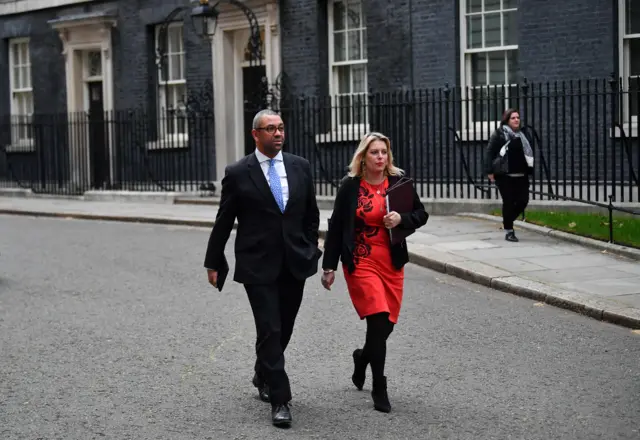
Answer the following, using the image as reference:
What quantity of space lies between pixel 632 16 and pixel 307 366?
11.6 metres

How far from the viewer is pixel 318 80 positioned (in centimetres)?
2203

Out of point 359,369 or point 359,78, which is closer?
point 359,369

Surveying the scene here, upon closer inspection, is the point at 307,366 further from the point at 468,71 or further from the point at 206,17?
the point at 206,17

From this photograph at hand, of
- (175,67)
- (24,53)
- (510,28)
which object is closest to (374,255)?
(510,28)

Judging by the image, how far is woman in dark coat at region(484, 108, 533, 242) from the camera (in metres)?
14.5

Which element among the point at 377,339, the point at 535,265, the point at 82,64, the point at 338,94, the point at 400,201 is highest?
the point at 82,64

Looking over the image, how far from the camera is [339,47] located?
22.0m

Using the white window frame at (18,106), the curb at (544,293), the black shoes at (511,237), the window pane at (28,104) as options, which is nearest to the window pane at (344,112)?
the black shoes at (511,237)

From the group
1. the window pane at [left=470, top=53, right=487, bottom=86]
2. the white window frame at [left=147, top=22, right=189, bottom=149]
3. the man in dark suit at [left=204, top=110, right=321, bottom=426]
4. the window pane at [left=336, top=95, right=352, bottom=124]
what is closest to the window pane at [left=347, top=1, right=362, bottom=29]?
the window pane at [left=336, top=95, right=352, bottom=124]

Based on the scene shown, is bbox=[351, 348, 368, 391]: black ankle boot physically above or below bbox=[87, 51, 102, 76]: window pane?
below

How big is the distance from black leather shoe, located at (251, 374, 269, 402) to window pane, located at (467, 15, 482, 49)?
1344 centimetres

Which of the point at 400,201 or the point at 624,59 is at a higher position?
the point at 624,59

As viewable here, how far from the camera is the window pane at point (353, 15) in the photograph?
2164 cm

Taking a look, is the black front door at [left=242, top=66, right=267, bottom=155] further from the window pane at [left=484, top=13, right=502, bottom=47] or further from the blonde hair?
the blonde hair
